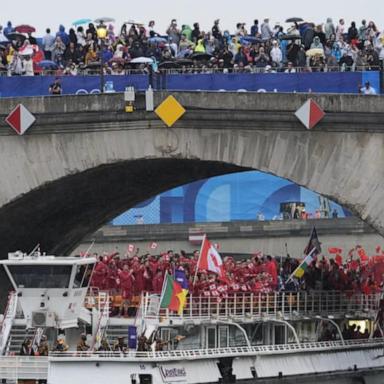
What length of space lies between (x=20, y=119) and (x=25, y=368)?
6.65 metres

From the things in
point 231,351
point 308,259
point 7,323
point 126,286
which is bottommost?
point 231,351

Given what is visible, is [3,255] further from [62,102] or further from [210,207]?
[210,207]

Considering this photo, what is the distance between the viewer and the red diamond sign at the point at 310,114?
48.6 meters

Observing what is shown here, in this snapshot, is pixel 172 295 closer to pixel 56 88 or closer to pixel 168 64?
pixel 168 64

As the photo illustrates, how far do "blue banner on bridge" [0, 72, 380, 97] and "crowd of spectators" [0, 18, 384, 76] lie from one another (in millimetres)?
283

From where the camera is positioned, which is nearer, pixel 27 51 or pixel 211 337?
pixel 211 337

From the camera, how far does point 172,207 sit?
78.1 meters

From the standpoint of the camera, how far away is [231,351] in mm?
53281

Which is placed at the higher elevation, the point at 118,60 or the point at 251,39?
the point at 251,39

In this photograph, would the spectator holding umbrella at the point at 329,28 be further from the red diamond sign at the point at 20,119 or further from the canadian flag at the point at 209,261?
the red diamond sign at the point at 20,119

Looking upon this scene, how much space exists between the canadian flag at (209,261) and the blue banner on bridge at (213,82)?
4.27 meters

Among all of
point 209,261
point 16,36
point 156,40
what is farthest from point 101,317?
point 16,36

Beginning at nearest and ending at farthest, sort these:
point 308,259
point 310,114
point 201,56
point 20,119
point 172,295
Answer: point 310,114 < point 172,295 < point 20,119 < point 201,56 < point 308,259

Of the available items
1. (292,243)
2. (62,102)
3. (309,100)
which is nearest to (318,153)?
(309,100)
